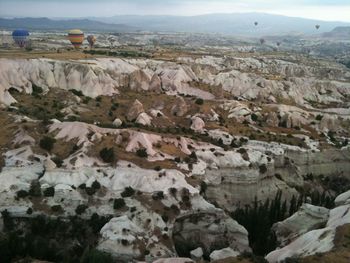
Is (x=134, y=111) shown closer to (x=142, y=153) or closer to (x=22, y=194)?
(x=142, y=153)

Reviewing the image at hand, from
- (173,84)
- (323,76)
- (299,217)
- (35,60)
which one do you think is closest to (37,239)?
(299,217)

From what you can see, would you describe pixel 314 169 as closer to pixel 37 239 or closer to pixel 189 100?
pixel 189 100

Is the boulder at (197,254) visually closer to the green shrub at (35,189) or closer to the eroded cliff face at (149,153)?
the eroded cliff face at (149,153)

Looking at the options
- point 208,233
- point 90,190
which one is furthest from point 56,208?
point 208,233

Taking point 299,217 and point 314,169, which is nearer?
point 299,217

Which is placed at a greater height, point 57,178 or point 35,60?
point 35,60

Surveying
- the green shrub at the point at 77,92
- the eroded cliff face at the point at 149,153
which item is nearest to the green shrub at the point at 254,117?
the eroded cliff face at the point at 149,153

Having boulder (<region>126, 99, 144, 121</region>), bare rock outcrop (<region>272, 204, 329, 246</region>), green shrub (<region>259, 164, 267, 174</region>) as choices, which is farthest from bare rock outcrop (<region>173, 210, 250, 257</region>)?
boulder (<region>126, 99, 144, 121</region>)

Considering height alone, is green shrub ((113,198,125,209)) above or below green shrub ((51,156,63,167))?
below

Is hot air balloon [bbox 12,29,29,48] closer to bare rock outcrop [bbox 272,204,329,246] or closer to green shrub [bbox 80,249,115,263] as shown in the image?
green shrub [bbox 80,249,115,263]

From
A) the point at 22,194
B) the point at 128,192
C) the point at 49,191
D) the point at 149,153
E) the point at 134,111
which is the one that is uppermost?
the point at 134,111

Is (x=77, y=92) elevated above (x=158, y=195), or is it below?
above
